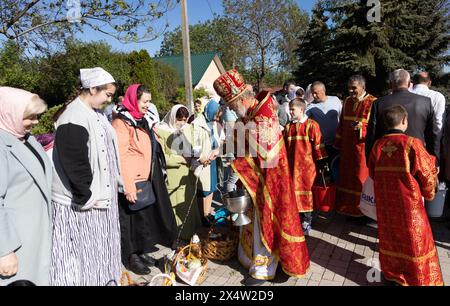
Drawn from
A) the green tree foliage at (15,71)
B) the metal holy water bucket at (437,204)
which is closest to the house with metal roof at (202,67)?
the green tree foliage at (15,71)

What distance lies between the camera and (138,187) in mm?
3426

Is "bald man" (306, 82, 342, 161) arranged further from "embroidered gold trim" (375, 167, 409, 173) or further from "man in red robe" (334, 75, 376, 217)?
"embroidered gold trim" (375, 167, 409, 173)

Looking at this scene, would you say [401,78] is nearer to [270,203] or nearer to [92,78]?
[270,203]

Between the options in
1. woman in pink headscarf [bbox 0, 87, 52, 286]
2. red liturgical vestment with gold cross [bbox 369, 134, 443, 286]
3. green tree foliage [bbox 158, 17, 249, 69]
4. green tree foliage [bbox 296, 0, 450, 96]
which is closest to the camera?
woman in pink headscarf [bbox 0, 87, 52, 286]

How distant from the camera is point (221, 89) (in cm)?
323

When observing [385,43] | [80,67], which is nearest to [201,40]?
[385,43]

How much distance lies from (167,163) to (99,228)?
168 centimetres

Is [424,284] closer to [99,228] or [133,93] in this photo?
[99,228]

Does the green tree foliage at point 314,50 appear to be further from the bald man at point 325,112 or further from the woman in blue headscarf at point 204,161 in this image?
the woman in blue headscarf at point 204,161

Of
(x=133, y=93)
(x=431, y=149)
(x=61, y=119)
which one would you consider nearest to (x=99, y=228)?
(x=61, y=119)

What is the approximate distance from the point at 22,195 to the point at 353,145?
3922 mm

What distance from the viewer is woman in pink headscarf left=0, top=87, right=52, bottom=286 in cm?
192

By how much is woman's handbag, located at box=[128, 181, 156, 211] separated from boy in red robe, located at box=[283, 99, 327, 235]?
72.7 inches

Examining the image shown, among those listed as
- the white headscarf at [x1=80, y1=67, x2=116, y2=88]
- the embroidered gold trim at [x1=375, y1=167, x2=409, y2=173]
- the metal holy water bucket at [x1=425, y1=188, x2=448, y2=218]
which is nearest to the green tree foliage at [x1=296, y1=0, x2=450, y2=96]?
the metal holy water bucket at [x1=425, y1=188, x2=448, y2=218]
